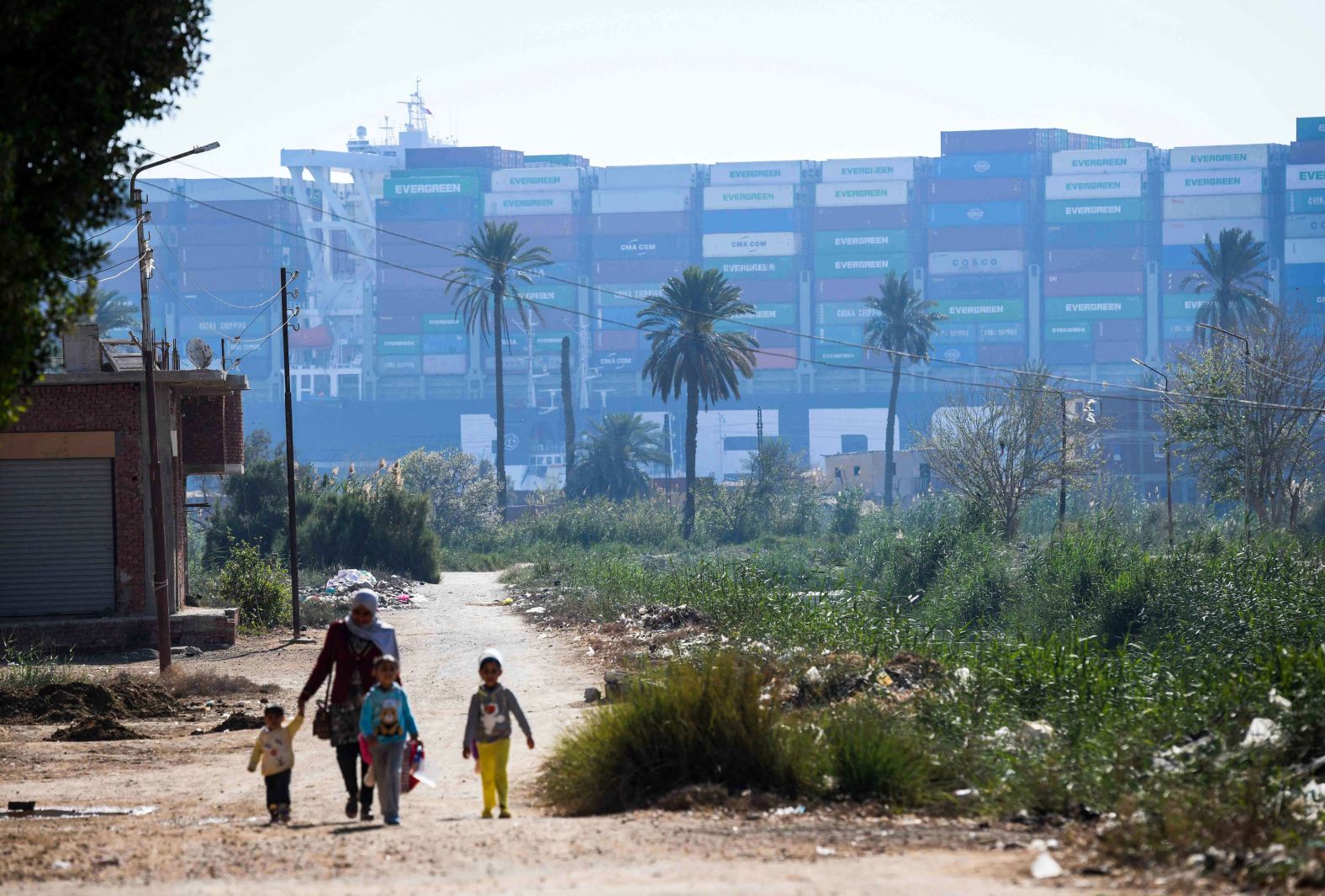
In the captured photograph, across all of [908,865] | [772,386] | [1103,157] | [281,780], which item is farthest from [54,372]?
[1103,157]

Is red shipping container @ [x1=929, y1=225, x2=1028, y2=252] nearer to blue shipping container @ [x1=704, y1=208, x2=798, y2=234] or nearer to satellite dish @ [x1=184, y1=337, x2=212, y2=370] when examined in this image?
blue shipping container @ [x1=704, y1=208, x2=798, y2=234]

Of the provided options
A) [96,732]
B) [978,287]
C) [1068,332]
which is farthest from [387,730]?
[978,287]

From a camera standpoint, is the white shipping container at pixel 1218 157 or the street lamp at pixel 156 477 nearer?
the street lamp at pixel 156 477

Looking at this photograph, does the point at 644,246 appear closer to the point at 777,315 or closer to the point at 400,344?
the point at 777,315

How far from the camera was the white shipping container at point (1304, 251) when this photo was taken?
151m

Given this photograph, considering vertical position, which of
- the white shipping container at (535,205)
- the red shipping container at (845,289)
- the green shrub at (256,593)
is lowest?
the green shrub at (256,593)

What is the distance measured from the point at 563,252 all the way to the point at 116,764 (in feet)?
509

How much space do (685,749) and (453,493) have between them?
6022cm

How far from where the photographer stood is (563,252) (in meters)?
164

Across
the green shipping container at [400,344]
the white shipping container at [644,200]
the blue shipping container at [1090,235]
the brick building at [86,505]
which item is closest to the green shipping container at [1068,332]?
the blue shipping container at [1090,235]

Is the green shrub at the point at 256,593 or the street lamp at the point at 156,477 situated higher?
the street lamp at the point at 156,477

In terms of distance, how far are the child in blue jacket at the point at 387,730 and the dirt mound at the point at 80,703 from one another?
7.54 m

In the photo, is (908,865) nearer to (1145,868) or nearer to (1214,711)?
(1145,868)

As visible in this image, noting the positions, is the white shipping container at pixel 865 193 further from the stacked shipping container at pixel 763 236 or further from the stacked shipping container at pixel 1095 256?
the stacked shipping container at pixel 1095 256
